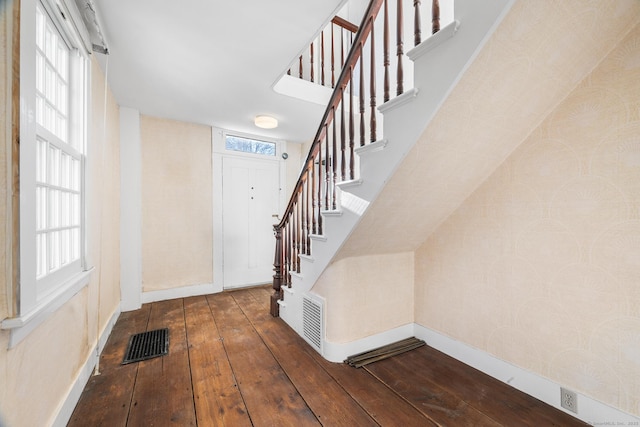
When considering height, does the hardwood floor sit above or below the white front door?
below

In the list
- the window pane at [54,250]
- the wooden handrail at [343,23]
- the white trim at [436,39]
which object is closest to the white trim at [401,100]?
the white trim at [436,39]

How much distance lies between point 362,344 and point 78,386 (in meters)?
1.93

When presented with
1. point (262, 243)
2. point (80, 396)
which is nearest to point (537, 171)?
point (80, 396)

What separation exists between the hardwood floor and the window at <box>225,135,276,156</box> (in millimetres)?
2700

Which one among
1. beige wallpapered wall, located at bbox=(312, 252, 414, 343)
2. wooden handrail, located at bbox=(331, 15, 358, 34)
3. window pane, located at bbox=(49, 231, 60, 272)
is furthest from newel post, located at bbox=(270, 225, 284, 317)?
wooden handrail, located at bbox=(331, 15, 358, 34)

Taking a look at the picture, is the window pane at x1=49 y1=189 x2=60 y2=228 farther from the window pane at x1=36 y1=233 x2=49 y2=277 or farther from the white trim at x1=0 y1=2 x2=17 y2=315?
the white trim at x1=0 y1=2 x2=17 y2=315

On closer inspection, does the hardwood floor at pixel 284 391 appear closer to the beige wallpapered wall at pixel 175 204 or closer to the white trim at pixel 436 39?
the beige wallpapered wall at pixel 175 204

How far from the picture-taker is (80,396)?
5.45ft

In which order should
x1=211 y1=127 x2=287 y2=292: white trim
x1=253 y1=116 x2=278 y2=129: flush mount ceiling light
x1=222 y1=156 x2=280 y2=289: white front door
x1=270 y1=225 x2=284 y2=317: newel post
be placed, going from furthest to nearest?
1. x1=222 y1=156 x2=280 y2=289: white front door
2. x1=211 y1=127 x2=287 y2=292: white trim
3. x1=253 y1=116 x2=278 y2=129: flush mount ceiling light
4. x1=270 y1=225 x2=284 y2=317: newel post

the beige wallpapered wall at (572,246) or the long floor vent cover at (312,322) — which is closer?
the beige wallpapered wall at (572,246)

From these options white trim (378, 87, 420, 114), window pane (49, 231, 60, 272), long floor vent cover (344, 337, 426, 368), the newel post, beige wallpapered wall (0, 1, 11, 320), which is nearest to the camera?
beige wallpapered wall (0, 1, 11, 320)

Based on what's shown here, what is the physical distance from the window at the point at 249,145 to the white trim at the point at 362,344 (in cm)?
309

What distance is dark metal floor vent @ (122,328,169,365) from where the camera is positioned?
212 cm

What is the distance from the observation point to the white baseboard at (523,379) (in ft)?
4.43
